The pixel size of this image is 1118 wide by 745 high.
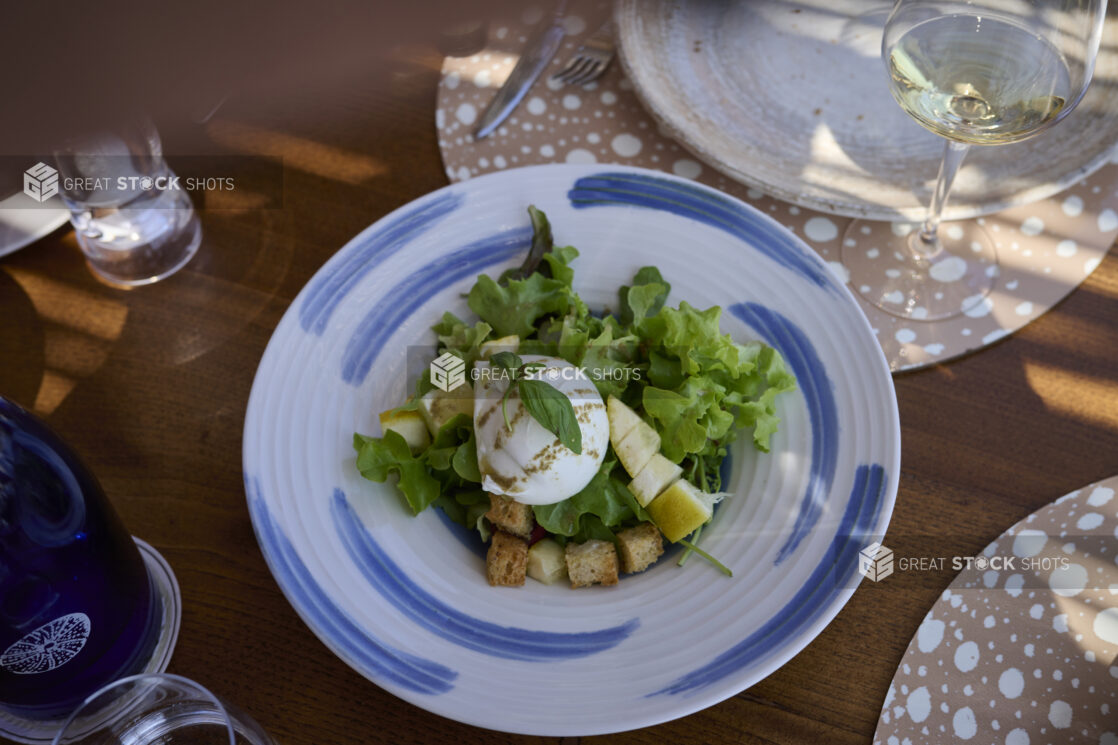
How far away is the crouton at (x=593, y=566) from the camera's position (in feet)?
2.90

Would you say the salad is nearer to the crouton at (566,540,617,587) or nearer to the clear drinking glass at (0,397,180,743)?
the crouton at (566,540,617,587)

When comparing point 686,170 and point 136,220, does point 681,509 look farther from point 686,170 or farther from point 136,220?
point 136,220

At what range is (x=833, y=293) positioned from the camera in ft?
3.18

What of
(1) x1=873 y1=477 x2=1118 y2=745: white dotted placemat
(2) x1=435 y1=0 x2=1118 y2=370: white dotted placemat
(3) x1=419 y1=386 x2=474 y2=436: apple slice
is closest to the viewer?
(1) x1=873 y1=477 x2=1118 y2=745: white dotted placemat

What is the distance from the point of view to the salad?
0.90m

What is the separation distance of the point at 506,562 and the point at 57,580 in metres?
0.40

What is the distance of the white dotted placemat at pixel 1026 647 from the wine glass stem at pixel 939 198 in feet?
1.27

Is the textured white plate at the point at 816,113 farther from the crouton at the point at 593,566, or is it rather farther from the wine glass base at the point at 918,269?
the crouton at the point at 593,566

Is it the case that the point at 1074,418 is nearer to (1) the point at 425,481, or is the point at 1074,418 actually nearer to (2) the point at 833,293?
(2) the point at 833,293

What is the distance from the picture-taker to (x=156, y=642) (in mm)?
933

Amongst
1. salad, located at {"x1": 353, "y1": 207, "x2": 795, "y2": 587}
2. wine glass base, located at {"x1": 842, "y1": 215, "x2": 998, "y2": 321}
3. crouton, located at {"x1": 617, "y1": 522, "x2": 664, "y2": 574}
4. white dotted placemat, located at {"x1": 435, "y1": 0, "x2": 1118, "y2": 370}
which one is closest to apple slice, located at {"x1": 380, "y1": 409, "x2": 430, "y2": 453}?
salad, located at {"x1": 353, "y1": 207, "x2": 795, "y2": 587}

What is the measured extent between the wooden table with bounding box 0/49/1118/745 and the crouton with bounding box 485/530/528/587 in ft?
0.49

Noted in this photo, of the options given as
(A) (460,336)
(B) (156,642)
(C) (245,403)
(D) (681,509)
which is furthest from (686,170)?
(B) (156,642)

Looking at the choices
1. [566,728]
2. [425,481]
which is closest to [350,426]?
[425,481]
